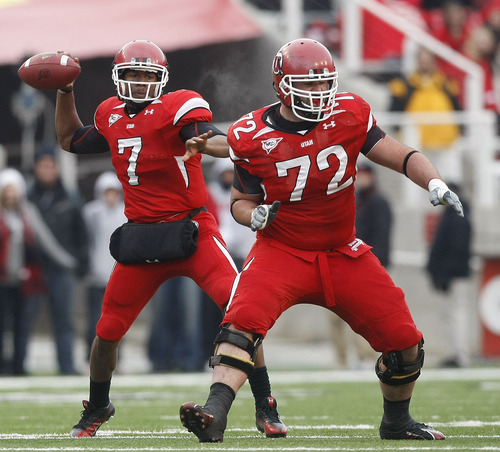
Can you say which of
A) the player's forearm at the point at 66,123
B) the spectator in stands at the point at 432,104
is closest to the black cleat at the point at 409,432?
the player's forearm at the point at 66,123

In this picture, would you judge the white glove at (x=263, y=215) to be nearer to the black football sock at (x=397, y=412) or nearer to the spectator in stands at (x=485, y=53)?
the black football sock at (x=397, y=412)

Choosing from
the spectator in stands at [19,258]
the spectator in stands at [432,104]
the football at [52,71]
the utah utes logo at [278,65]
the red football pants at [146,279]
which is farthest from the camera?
the spectator in stands at [432,104]

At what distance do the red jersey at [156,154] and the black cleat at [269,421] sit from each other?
1036 mm

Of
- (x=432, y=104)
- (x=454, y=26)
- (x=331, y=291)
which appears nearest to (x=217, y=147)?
(x=331, y=291)

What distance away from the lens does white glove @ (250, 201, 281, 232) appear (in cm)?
524

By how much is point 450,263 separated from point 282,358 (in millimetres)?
2214

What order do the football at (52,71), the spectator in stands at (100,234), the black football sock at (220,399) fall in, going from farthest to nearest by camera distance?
the spectator in stands at (100,234) < the football at (52,71) < the black football sock at (220,399)

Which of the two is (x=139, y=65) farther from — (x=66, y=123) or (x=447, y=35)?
(x=447, y=35)

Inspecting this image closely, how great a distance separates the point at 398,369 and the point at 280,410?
7.58 ft

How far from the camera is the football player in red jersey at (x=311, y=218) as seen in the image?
17.8ft

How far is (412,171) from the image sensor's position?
5.51 metres

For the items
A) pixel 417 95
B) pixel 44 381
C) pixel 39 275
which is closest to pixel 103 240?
pixel 39 275

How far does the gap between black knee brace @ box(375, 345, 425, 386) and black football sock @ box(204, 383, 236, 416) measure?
72 centimetres

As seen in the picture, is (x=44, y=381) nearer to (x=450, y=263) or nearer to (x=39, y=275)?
(x=39, y=275)
